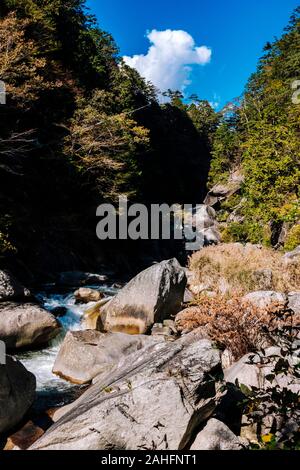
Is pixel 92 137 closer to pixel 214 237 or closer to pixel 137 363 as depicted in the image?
pixel 214 237

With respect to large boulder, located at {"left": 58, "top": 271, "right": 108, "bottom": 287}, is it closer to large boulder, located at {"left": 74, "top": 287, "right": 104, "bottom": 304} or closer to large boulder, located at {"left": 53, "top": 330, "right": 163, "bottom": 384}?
large boulder, located at {"left": 74, "top": 287, "right": 104, "bottom": 304}

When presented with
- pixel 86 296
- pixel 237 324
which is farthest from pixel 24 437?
pixel 86 296

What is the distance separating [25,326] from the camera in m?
8.15

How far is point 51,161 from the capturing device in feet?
60.1

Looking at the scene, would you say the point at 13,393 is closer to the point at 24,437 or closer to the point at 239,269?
the point at 24,437

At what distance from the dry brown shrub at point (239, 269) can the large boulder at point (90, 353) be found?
9.62ft

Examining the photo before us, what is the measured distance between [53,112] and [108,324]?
14672mm

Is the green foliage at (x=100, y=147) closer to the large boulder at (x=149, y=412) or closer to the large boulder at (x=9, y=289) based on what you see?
the large boulder at (x=9, y=289)

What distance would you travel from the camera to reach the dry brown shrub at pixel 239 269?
9637mm

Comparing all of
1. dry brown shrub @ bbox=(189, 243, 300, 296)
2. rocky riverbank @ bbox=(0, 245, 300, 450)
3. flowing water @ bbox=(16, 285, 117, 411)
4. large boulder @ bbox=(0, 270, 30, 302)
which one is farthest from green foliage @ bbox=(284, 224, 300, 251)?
large boulder @ bbox=(0, 270, 30, 302)

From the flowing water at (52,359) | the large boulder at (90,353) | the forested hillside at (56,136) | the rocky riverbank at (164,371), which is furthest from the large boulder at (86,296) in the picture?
the large boulder at (90,353)

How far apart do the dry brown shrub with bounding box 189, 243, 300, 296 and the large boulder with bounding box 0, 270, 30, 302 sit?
18.3ft

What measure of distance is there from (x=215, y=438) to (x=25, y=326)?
594cm
